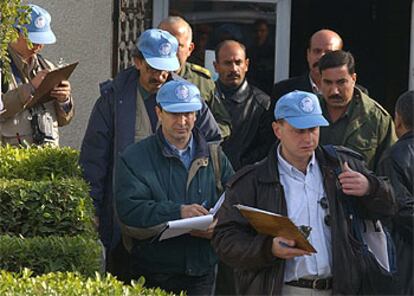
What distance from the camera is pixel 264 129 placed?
879 centimetres

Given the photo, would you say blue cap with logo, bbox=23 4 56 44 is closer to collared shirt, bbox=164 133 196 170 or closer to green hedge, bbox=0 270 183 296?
collared shirt, bbox=164 133 196 170

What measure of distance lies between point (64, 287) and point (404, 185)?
104 inches

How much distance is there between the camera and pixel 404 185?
7426 mm

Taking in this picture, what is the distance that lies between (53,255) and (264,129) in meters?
2.56

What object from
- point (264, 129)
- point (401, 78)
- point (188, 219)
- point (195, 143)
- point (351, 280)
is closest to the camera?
point (351, 280)

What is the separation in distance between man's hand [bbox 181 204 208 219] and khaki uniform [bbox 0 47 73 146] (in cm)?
157

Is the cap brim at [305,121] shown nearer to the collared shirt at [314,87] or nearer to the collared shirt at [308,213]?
the collared shirt at [308,213]

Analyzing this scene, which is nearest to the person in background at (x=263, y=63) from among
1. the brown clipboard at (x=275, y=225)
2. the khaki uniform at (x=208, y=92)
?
the khaki uniform at (x=208, y=92)

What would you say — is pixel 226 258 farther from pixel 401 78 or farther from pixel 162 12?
pixel 401 78

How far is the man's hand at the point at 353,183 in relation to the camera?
21.0 ft

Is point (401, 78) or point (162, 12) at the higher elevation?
point (162, 12)

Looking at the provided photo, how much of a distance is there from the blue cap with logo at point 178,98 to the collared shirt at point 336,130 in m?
0.99

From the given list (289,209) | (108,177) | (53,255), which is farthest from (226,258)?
(108,177)

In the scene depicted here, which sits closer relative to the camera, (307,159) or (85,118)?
(307,159)
